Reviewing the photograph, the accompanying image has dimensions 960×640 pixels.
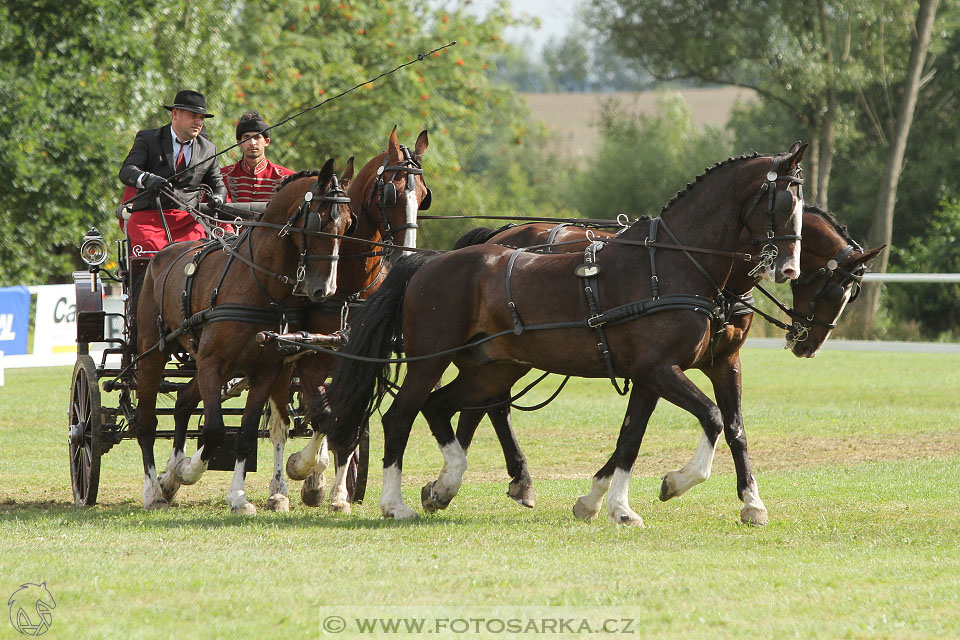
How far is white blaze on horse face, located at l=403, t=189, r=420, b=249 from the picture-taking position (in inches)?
322

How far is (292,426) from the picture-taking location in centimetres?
888

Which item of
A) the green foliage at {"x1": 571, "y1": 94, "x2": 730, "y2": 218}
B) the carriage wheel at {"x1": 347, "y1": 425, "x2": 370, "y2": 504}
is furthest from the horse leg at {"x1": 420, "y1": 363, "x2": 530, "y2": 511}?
the green foliage at {"x1": 571, "y1": 94, "x2": 730, "y2": 218}

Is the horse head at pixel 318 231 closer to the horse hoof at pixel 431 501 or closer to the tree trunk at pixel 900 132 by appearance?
the horse hoof at pixel 431 501

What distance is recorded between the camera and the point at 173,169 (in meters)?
8.95

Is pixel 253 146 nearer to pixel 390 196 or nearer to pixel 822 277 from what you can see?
pixel 390 196

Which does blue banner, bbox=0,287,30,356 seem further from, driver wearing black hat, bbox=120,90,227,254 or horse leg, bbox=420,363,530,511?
horse leg, bbox=420,363,530,511

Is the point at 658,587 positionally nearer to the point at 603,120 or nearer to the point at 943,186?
the point at 943,186

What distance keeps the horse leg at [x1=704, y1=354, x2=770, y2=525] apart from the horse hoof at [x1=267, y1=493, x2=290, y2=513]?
9.88 ft

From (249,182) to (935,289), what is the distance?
21.6 meters

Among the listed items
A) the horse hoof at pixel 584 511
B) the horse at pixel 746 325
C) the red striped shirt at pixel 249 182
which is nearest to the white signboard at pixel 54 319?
the red striped shirt at pixel 249 182

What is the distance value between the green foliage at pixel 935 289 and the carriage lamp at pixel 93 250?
22.1m

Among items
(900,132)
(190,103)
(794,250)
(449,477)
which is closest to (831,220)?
(794,250)

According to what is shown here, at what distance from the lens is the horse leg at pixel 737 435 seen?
7430mm

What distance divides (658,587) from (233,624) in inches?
73.0
